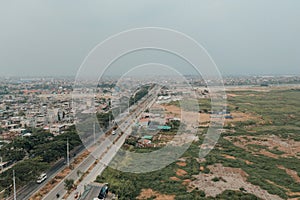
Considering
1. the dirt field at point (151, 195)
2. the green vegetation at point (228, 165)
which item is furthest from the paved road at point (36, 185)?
the dirt field at point (151, 195)

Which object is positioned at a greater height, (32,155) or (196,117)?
(196,117)

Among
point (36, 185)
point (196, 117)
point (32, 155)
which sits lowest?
point (36, 185)

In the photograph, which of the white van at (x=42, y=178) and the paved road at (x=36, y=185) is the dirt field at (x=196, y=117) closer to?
the paved road at (x=36, y=185)

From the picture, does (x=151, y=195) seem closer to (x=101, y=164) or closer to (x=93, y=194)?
(x=93, y=194)

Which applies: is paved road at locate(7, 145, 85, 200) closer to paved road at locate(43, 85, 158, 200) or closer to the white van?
the white van

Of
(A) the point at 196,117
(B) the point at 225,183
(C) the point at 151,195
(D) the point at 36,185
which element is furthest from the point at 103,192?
(A) the point at 196,117

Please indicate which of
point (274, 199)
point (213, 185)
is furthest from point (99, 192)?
point (274, 199)

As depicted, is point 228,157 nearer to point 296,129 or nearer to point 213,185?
point 213,185

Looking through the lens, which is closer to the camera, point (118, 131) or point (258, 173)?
Result: point (258, 173)

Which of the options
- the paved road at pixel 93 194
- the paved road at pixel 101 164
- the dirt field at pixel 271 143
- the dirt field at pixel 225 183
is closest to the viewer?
the paved road at pixel 93 194

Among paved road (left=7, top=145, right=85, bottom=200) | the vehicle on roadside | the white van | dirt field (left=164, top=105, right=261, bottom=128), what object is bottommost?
paved road (left=7, top=145, right=85, bottom=200)

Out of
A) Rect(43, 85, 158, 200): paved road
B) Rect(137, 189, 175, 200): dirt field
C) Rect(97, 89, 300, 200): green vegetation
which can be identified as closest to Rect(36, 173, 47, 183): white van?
Rect(43, 85, 158, 200): paved road
